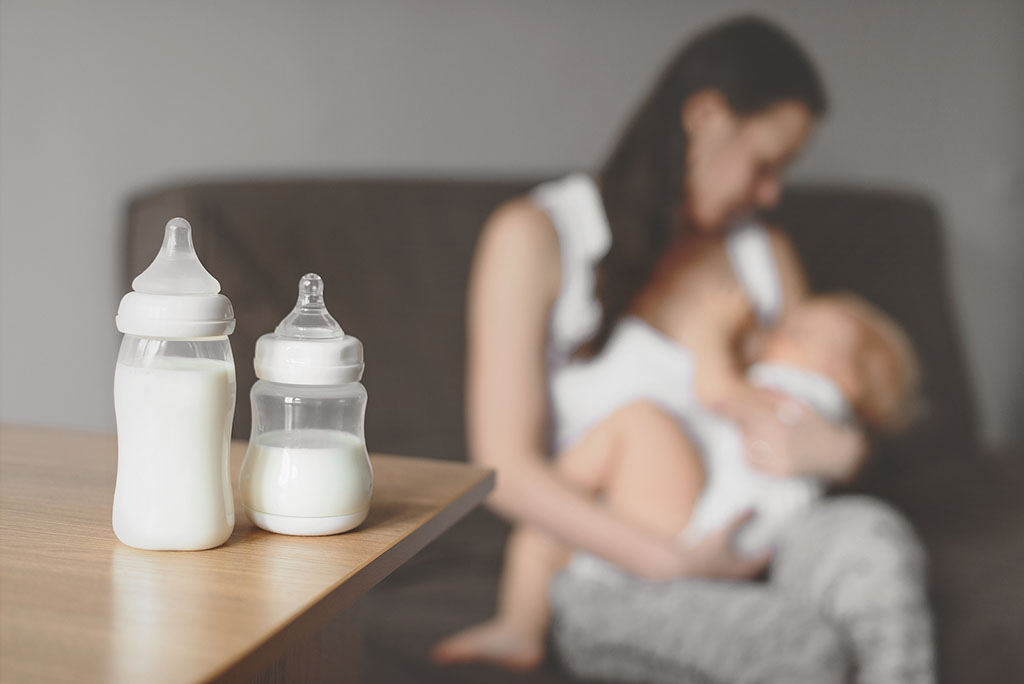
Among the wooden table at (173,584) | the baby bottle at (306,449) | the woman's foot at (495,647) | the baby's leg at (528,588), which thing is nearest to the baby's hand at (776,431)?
the baby's leg at (528,588)

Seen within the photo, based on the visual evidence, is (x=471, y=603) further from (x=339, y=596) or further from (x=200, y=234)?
(x=339, y=596)

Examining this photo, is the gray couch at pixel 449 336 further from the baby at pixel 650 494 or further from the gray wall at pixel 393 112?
the gray wall at pixel 393 112

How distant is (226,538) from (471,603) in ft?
2.86

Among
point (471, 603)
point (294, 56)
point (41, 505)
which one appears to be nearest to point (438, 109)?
point (294, 56)

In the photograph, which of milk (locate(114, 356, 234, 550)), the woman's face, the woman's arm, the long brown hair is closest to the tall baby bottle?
milk (locate(114, 356, 234, 550))

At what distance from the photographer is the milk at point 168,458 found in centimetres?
54

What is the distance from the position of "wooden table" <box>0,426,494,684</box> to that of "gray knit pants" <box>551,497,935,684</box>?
58 centimetres

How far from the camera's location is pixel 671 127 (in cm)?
162

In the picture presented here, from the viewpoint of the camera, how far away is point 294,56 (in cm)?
177

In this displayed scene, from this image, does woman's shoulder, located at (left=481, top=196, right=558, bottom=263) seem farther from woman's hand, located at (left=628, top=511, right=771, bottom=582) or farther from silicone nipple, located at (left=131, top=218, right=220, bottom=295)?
silicone nipple, located at (left=131, top=218, right=220, bottom=295)

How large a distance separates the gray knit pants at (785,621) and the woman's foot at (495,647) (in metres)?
0.05

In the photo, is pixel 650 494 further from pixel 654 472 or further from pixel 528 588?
pixel 528 588

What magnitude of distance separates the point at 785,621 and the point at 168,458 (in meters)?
0.86

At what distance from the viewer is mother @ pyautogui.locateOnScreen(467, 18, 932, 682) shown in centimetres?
118
